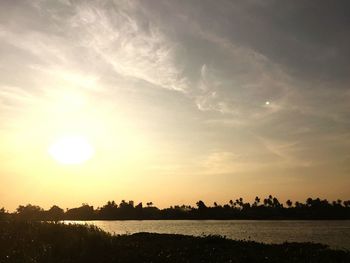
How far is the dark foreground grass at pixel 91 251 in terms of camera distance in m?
31.4

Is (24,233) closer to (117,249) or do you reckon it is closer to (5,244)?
(5,244)

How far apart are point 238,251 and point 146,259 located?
1280 centimetres

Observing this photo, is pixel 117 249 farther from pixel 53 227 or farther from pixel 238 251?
pixel 238 251

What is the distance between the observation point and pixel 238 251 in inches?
1697

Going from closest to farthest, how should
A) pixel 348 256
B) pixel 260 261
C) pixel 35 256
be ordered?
pixel 35 256, pixel 260 261, pixel 348 256

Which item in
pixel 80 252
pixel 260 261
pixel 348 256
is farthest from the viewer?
pixel 348 256

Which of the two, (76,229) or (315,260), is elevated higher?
(76,229)

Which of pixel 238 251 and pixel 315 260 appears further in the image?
pixel 238 251

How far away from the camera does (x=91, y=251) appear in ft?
112

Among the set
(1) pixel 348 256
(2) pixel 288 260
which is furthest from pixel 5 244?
(1) pixel 348 256

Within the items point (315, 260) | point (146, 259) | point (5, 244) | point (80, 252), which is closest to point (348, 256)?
point (315, 260)

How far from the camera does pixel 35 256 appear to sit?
1163 inches

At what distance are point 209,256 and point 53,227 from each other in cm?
1464

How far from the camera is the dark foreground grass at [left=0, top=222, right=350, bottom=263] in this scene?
3143 centimetres
